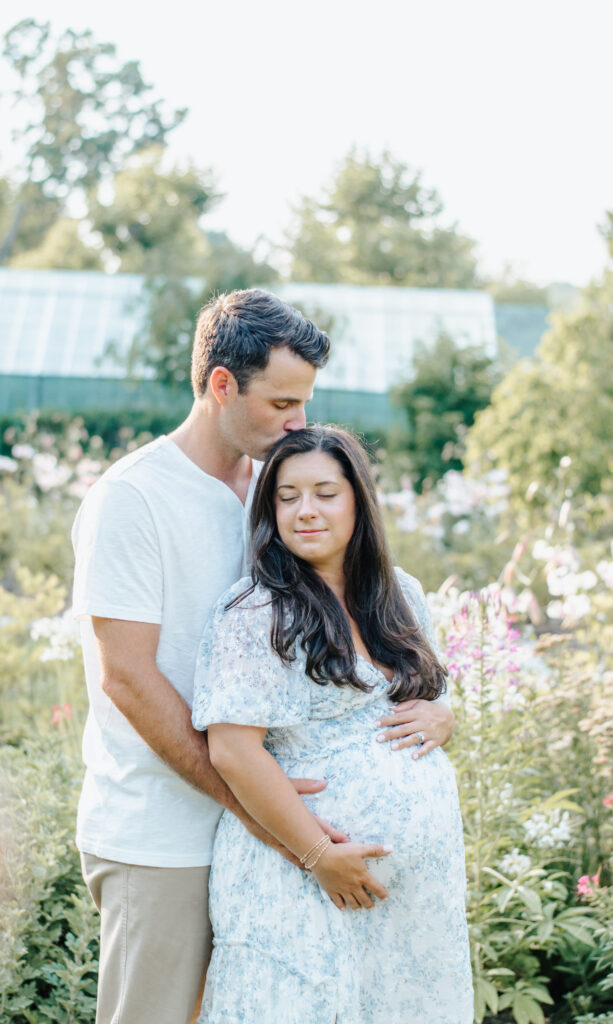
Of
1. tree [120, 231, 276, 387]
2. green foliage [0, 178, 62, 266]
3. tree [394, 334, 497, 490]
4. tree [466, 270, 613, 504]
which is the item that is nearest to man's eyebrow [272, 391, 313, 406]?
tree [466, 270, 613, 504]

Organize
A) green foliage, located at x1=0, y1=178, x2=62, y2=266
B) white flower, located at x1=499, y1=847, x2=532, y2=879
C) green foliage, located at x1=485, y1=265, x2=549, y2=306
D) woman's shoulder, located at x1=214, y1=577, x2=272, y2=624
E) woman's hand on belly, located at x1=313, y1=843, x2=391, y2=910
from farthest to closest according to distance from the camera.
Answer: green foliage, located at x1=485, y1=265, x2=549, y2=306, green foliage, located at x1=0, y1=178, x2=62, y2=266, white flower, located at x1=499, y1=847, x2=532, y2=879, woman's shoulder, located at x1=214, y1=577, x2=272, y2=624, woman's hand on belly, located at x1=313, y1=843, x2=391, y2=910

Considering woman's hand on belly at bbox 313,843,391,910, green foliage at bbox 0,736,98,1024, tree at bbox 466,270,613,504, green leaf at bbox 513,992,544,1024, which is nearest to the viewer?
woman's hand on belly at bbox 313,843,391,910

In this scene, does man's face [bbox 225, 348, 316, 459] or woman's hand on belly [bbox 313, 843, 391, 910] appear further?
man's face [bbox 225, 348, 316, 459]

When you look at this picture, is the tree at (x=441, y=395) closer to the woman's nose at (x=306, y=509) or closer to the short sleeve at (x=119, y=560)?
the woman's nose at (x=306, y=509)

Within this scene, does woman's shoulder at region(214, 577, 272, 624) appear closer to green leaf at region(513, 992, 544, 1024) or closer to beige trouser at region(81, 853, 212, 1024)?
beige trouser at region(81, 853, 212, 1024)

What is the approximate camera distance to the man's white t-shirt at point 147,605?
87.4 inches

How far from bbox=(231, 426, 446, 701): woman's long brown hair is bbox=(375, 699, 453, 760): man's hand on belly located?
3 centimetres

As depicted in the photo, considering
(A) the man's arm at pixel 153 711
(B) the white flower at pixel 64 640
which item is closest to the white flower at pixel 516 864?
(A) the man's arm at pixel 153 711

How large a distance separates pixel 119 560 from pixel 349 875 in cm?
83

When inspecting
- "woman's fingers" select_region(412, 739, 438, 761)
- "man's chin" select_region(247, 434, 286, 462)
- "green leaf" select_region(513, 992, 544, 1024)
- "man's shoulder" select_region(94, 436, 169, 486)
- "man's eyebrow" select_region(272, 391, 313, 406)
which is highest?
"man's eyebrow" select_region(272, 391, 313, 406)

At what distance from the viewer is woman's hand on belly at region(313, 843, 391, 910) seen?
212 cm

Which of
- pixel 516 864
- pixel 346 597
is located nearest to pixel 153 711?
pixel 346 597

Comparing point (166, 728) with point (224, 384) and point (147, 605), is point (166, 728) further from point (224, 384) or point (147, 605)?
point (224, 384)

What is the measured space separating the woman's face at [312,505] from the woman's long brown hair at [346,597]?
0.09 ft
